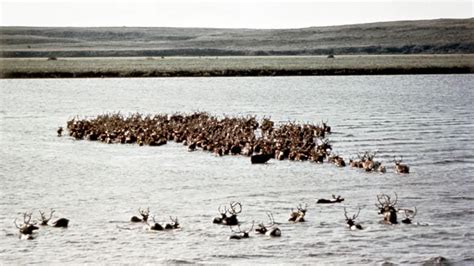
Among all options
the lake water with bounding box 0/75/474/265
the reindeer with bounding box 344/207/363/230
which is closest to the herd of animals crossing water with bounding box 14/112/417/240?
the reindeer with bounding box 344/207/363/230

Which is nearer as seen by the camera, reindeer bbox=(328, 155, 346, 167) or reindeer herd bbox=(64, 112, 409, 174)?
reindeer bbox=(328, 155, 346, 167)

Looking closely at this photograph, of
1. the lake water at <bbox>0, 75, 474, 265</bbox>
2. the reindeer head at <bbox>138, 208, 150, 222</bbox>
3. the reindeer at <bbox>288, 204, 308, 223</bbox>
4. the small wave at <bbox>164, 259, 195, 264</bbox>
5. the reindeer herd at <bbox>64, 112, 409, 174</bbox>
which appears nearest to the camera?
the small wave at <bbox>164, 259, 195, 264</bbox>

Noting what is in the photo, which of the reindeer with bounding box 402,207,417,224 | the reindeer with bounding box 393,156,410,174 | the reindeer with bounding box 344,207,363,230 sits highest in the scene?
the reindeer with bounding box 393,156,410,174

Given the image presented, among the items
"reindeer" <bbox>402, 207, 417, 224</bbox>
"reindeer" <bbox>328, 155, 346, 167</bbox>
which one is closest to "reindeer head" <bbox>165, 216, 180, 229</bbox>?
"reindeer" <bbox>402, 207, 417, 224</bbox>

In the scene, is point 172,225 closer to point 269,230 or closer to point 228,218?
point 228,218

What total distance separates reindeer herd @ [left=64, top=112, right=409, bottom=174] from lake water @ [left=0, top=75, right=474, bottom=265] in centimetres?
59

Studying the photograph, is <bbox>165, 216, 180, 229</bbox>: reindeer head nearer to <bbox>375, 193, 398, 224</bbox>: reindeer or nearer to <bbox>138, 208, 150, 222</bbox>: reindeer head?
<bbox>138, 208, 150, 222</bbox>: reindeer head

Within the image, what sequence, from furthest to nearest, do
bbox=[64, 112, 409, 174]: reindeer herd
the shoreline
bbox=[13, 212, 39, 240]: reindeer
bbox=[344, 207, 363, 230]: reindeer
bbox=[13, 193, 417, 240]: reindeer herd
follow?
the shoreline
bbox=[64, 112, 409, 174]: reindeer herd
bbox=[344, 207, 363, 230]: reindeer
bbox=[13, 193, 417, 240]: reindeer herd
bbox=[13, 212, 39, 240]: reindeer

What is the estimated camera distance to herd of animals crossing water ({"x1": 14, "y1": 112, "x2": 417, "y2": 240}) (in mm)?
19484

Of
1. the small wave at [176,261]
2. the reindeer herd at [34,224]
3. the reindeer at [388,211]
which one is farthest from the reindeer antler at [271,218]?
the reindeer herd at [34,224]

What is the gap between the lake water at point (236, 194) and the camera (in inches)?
677

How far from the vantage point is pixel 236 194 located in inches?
930

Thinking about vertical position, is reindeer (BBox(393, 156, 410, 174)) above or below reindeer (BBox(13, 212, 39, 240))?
above

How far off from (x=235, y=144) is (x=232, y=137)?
1711 mm
